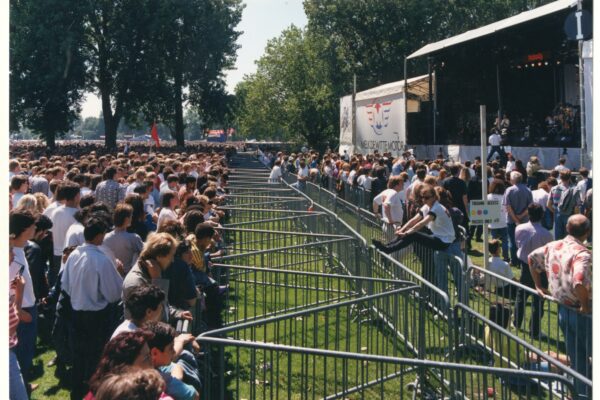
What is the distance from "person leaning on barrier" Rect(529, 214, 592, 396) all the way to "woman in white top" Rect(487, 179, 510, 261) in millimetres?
4964

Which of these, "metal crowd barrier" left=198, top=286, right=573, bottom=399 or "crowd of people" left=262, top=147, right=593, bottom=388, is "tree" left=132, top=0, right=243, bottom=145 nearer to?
"crowd of people" left=262, top=147, right=593, bottom=388

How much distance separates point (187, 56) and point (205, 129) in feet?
42.6

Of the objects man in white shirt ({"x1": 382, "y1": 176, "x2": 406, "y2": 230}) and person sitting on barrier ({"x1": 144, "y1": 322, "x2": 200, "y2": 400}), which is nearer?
person sitting on barrier ({"x1": 144, "y1": 322, "x2": 200, "y2": 400})

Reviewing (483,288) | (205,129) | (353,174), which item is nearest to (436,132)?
(353,174)

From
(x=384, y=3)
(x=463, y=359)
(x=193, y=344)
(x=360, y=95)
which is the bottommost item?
(x=463, y=359)

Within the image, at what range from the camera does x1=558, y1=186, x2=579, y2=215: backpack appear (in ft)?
36.1

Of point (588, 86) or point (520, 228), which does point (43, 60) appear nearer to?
point (588, 86)

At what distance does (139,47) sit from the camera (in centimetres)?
3644

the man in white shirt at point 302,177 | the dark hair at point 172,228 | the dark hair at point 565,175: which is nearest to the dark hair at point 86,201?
the dark hair at point 172,228

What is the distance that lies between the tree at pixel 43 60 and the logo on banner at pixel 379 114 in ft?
42.8

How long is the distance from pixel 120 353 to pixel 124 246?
120 inches

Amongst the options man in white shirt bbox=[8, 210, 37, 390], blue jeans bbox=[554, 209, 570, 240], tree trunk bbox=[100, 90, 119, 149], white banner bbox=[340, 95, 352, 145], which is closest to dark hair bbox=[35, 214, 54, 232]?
man in white shirt bbox=[8, 210, 37, 390]

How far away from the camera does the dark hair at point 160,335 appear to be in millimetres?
3631

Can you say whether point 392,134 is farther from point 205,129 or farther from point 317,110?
point 205,129
